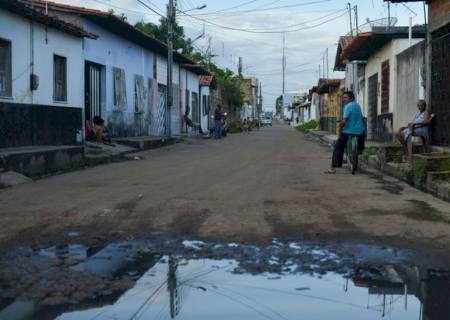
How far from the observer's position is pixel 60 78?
57.2 feet

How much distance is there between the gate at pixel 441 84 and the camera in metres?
13.5

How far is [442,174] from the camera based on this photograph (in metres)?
9.94

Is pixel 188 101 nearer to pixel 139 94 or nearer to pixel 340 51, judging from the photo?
pixel 340 51

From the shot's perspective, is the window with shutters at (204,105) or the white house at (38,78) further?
the window with shutters at (204,105)

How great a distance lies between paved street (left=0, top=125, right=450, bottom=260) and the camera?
265 inches

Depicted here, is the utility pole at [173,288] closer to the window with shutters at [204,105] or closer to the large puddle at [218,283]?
the large puddle at [218,283]

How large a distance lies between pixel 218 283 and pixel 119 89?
19.2m

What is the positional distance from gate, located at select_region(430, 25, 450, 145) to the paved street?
6.62 ft

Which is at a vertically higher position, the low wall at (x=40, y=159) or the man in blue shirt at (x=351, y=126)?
the man in blue shirt at (x=351, y=126)

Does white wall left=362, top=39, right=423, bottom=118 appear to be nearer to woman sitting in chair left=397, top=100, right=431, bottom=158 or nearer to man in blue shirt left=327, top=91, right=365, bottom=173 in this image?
woman sitting in chair left=397, top=100, right=431, bottom=158

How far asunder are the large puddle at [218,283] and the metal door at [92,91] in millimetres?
15418

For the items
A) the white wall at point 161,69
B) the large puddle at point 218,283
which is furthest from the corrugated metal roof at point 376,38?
the large puddle at point 218,283

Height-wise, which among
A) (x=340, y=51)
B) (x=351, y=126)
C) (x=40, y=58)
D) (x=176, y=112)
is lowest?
(x=351, y=126)

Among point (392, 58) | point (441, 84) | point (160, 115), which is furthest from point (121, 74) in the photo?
point (441, 84)
